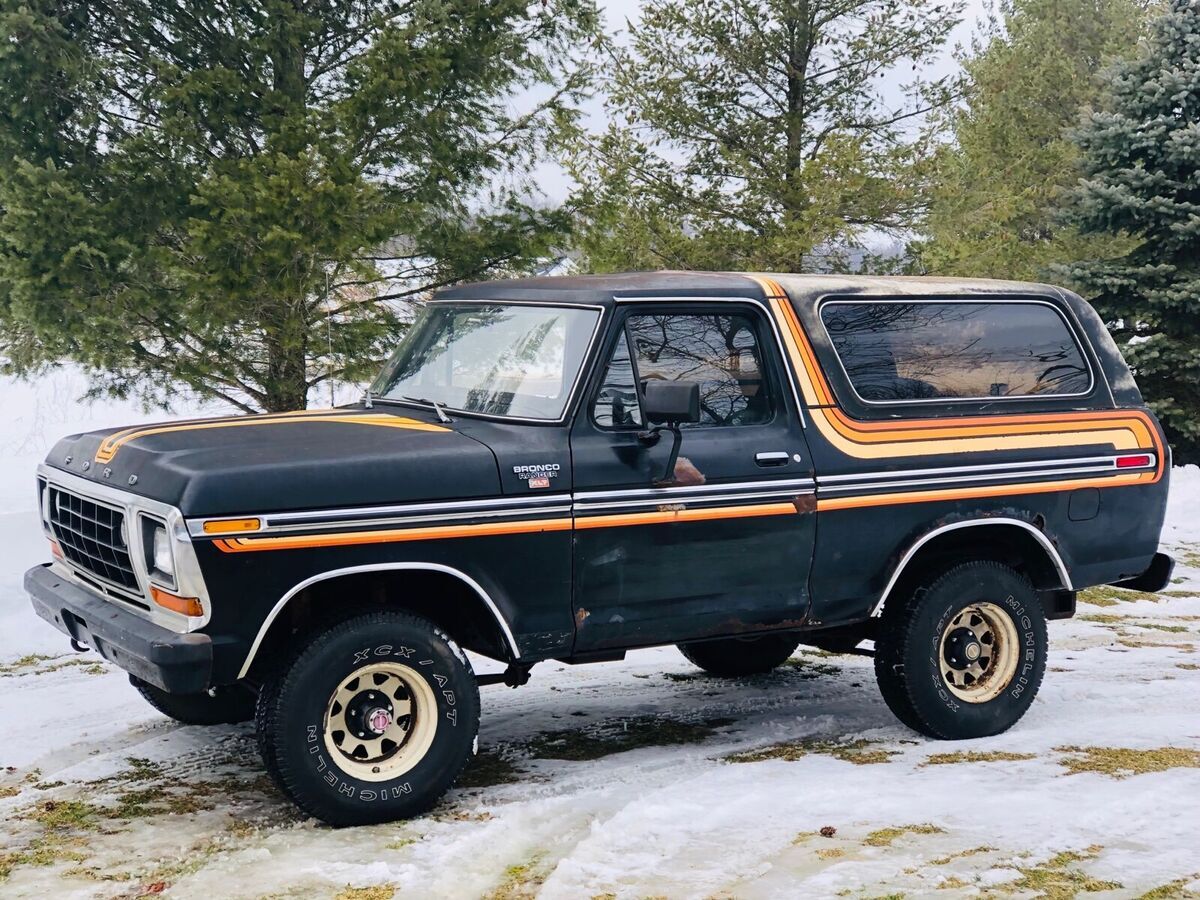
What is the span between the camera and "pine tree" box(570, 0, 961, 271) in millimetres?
16891

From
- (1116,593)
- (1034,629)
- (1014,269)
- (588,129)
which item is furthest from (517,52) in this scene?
(1014,269)

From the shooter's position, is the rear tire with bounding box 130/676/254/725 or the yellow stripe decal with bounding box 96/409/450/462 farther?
the rear tire with bounding box 130/676/254/725

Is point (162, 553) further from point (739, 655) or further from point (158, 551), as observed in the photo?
point (739, 655)

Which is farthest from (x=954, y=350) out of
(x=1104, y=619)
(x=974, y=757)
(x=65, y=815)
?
(x=65, y=815)

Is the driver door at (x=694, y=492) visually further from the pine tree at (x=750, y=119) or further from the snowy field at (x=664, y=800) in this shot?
the pine tree at (x=750, y=119)

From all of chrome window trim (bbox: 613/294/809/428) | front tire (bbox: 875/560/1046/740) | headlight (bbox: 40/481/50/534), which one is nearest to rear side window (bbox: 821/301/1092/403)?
chrome window trim (bbox: 613/294/809/428)

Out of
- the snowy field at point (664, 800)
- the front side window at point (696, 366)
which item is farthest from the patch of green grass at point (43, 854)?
the front side window at point (696, 366)

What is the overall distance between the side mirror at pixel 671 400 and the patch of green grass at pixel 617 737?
1.70 meters

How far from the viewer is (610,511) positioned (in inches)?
217

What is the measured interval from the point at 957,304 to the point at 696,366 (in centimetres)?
157

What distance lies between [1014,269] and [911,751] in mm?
16967

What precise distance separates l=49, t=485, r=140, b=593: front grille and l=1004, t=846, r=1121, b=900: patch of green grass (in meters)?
3.30

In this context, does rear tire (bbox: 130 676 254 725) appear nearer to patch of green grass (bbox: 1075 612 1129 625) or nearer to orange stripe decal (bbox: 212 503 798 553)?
orange stripe decal (bbox: 212 503 798 553)

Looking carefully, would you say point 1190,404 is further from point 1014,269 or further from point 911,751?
point 911,751
